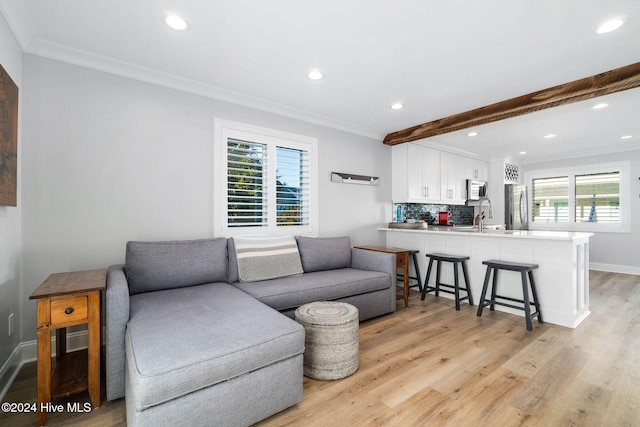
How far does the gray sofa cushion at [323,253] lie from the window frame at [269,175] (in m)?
0.36

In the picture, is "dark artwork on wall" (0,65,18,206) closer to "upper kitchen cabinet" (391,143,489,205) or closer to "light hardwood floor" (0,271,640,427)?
"light hardwood floor" (0,271,640,427)

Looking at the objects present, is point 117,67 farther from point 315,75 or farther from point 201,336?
point 201,336

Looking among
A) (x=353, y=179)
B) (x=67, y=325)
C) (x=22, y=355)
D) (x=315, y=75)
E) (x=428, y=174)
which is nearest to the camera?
(x=67, y=325)

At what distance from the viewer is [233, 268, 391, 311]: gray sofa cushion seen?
2.52 metres

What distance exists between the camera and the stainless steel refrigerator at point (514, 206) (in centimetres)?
627

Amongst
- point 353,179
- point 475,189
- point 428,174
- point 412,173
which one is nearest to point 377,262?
point 353,179

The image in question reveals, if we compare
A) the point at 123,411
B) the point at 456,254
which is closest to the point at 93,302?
the point at 123,411

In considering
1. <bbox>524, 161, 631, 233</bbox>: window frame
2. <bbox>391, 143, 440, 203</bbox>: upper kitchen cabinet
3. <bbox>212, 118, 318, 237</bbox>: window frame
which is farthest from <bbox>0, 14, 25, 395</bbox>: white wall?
<bbox>524, 161, 631, 233</bbox>: window frame

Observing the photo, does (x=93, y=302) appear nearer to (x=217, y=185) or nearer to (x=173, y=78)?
(x=217, y=185)

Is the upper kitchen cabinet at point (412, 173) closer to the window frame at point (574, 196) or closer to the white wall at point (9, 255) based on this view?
the window frame at point (574, 196)

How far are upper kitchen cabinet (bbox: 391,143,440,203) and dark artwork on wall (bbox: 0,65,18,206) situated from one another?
14.6 ft

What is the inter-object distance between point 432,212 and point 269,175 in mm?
3746

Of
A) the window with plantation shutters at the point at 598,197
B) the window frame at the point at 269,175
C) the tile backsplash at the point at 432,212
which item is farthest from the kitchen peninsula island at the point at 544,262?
the window with plantation shutters at the point at 598,197

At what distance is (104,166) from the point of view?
2.53 meters
